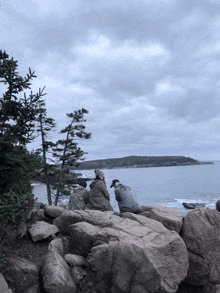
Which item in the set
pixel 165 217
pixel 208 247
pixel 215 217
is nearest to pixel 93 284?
pixel 165 217

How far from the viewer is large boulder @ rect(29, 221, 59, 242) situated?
7.71 m

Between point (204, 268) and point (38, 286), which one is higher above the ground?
point (38, 286)

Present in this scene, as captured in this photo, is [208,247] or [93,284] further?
[208,247]

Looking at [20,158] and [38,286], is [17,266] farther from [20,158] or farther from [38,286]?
[20,158]

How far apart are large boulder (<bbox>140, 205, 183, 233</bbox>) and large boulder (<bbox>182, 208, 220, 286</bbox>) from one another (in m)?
0.35

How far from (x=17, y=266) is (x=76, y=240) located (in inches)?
75.3

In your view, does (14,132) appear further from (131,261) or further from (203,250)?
(203,250)

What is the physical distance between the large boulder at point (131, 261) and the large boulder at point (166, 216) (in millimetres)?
1397

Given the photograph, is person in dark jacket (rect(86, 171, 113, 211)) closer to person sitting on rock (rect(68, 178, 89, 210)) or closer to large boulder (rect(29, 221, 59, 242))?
person sitting on rock (rect(68, 178, 89, 210))

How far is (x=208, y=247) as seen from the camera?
859 cm

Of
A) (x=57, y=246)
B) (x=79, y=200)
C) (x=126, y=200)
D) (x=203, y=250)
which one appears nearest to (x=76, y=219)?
(x=57, y=246)

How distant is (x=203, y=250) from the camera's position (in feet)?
28.0

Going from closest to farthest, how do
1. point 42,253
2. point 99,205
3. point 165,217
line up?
point 42,253, point 165,217, point 99,205

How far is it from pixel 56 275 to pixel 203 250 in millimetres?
5271
